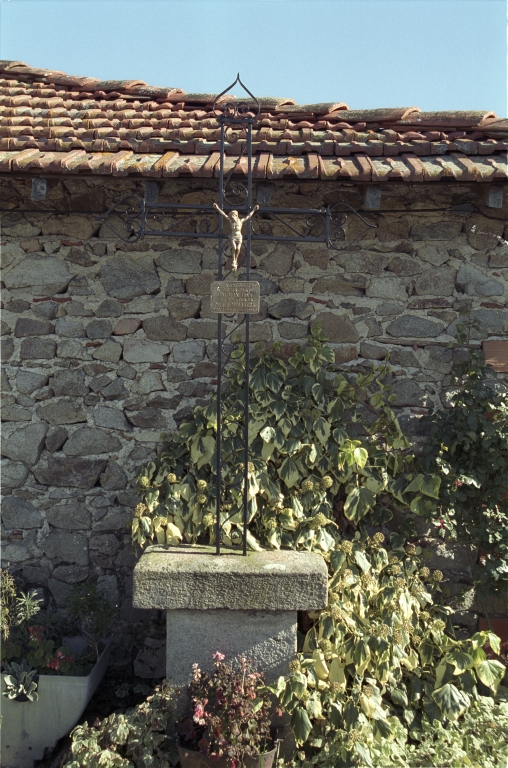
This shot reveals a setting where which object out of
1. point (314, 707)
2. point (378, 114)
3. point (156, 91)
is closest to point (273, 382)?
point (314, 707)

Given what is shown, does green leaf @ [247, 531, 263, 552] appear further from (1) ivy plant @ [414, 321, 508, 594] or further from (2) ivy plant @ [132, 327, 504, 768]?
(1) ivy plant @ [414, 321, 508, 594]

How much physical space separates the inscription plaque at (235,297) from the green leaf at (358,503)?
132cm

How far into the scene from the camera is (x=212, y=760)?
287 centimetres

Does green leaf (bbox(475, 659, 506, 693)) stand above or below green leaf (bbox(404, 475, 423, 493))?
below

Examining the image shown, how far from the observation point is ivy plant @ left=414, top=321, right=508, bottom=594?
3.77m

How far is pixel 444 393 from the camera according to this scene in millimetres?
4152

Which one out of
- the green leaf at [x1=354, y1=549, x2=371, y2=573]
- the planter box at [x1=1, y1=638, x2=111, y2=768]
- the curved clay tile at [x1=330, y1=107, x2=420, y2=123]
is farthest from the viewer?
the curved clay tile at [x1=330, y1=107, x2=420, y2=123]

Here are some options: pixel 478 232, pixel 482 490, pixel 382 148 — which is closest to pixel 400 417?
pixel 482 490

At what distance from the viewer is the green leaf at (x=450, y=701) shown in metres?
3.17

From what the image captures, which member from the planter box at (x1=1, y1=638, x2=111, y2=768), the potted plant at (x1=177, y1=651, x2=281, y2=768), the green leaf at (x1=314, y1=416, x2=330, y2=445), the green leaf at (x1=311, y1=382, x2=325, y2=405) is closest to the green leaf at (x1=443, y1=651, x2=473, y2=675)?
the potted plant at (x1=177, y1=651, x2=281, y2=768)

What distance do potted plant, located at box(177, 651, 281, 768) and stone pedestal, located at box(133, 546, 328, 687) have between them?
4.4 inches

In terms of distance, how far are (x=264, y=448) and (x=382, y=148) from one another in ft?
6.54

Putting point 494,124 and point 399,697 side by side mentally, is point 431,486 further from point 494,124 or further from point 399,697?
point 494,124

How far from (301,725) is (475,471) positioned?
175 centimetres
